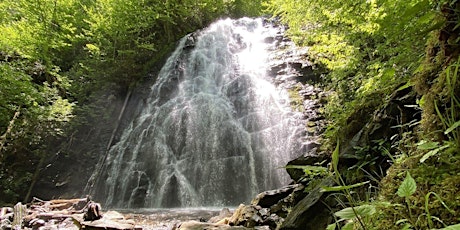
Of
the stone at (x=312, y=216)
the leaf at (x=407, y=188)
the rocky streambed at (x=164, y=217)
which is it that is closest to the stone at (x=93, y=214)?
the rocky streambed at (x=164, y=217)

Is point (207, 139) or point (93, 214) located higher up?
point (207, 139)

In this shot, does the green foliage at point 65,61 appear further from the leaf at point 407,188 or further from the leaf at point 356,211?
the leaf at point 407,188

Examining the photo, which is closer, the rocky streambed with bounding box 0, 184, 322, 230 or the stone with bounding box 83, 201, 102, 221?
the rocky streambed with bounding box 0, 184, 322, 230

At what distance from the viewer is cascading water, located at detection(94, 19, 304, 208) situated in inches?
379

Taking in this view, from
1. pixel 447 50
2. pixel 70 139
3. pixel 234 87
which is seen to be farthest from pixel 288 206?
pixel 70 139

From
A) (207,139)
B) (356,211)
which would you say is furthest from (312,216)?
(207,139)

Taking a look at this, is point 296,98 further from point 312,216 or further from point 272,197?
point 312,216

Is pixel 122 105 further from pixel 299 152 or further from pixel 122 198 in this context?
pixel 299 152

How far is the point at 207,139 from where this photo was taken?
11.1 meters

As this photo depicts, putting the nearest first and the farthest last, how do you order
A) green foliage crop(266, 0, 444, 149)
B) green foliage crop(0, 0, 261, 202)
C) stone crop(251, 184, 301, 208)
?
1. green foliage crop(266, 0, 444, 149)
2. stone crop(251, 184, 301, 208)
3. green foliage crop(0, 0, 261, 202)

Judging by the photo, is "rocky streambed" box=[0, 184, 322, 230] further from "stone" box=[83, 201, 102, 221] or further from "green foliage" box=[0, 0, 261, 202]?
"green foliage" box=[0, 0, 261, 202]

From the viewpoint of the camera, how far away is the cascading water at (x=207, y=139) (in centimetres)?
963

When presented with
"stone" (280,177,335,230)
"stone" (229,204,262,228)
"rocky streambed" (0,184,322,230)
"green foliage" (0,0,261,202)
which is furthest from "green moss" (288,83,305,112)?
"green foliage" (0,0,261,202)

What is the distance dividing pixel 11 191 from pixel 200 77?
29.0 feet
